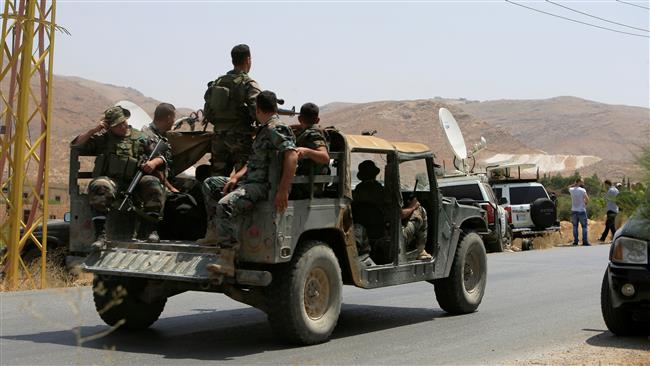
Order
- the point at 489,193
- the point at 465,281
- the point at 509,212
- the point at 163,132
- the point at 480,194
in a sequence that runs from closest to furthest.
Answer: the point at 163,132, the point at 465,281, the point at 480,194, the point at 489,193, the point at 509,212

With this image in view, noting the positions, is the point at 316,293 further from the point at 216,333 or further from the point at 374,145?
the point at 374,145

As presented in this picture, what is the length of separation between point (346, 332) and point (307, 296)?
138cm

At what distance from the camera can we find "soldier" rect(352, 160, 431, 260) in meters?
10.1

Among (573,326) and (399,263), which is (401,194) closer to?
(399,263)

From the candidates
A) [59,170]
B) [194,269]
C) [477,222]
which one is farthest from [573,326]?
[59,170]

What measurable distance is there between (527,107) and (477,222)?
529ft

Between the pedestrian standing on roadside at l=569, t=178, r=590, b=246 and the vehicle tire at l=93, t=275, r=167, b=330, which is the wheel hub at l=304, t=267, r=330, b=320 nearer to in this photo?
the vehicle tire at l=93, t=275, r=167, b=330

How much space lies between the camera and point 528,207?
24.9 metres

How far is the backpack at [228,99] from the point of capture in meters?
9.38

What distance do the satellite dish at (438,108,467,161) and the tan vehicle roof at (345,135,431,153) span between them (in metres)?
15.0

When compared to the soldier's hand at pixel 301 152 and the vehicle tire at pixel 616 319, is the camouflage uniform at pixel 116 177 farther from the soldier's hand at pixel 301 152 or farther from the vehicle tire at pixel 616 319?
the vehicle tire at pixel 616 319

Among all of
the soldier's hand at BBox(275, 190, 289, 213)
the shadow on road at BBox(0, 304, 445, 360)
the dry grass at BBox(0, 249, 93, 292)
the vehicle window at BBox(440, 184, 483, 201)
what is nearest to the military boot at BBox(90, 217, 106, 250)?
the shadow on road at BBox(0, 304, 445, 360)

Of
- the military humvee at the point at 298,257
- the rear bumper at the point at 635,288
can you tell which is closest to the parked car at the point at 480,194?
the military humvee at the point at 298,257

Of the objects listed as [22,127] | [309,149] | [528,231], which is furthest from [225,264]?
[528,231]
